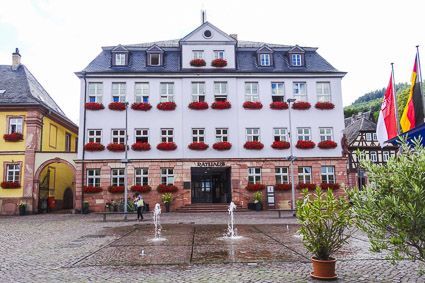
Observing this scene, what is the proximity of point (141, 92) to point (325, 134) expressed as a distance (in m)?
15.4

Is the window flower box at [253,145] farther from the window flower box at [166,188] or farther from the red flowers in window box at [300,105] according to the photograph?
the window flower box at [166,188]

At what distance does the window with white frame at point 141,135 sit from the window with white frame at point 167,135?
126cm

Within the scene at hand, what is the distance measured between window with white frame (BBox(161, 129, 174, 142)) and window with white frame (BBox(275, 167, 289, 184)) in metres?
8.80

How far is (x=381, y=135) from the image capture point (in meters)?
18.9

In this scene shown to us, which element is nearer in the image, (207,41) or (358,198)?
(358,198)

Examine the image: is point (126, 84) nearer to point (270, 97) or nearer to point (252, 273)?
point (270, 97)

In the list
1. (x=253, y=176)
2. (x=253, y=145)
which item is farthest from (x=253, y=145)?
(x=253, y=176)

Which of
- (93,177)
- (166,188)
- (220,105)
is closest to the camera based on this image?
(166,188)

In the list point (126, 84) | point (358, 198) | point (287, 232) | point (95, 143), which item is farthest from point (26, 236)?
point (126, 84)

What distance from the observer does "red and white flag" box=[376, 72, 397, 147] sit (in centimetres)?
1820

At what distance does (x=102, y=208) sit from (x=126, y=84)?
993cm

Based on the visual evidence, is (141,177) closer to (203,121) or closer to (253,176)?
(203,121)

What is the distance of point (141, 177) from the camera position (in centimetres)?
2777

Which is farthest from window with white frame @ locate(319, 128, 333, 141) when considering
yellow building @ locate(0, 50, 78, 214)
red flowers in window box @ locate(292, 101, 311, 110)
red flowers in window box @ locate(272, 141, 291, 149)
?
yellow building @ locate(0, 50, 78, 214)
